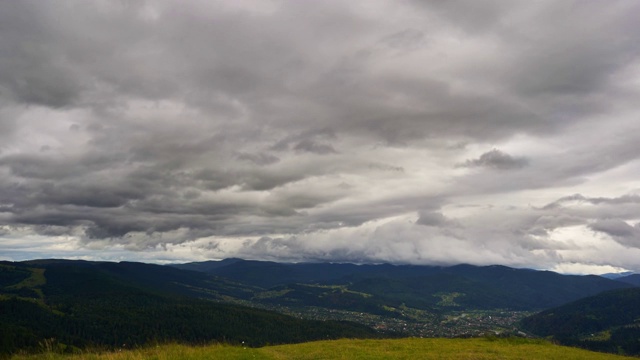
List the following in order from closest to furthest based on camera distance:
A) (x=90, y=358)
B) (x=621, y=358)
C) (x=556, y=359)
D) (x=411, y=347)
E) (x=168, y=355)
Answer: (x=90, y=358) < (x=168, y=355) < (x=556, y=359) < (x=621, y=358) < (x=411, y=347)

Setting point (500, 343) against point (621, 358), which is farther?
point (500, 343)

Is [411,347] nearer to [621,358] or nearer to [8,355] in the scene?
[621,358]

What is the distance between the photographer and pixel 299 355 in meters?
33.6

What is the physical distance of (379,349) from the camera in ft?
120

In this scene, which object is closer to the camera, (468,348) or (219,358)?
(219,358)

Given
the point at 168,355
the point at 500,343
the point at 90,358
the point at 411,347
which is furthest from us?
the point at 500,343

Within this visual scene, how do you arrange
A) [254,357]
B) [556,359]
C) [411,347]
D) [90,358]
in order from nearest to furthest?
[90,358]
[254,357]
[556,359]
[411,347]

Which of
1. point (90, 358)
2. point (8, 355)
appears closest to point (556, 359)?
point (90, 358)

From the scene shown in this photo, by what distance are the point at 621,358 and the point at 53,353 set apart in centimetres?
4341

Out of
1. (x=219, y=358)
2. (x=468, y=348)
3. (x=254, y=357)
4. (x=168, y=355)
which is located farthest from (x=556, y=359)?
(x=168, y=355)

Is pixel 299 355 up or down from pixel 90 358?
down

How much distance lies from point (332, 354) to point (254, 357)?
22.6 feet

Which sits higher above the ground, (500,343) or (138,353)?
(138,353)

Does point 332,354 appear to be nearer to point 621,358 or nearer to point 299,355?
point 299,355
